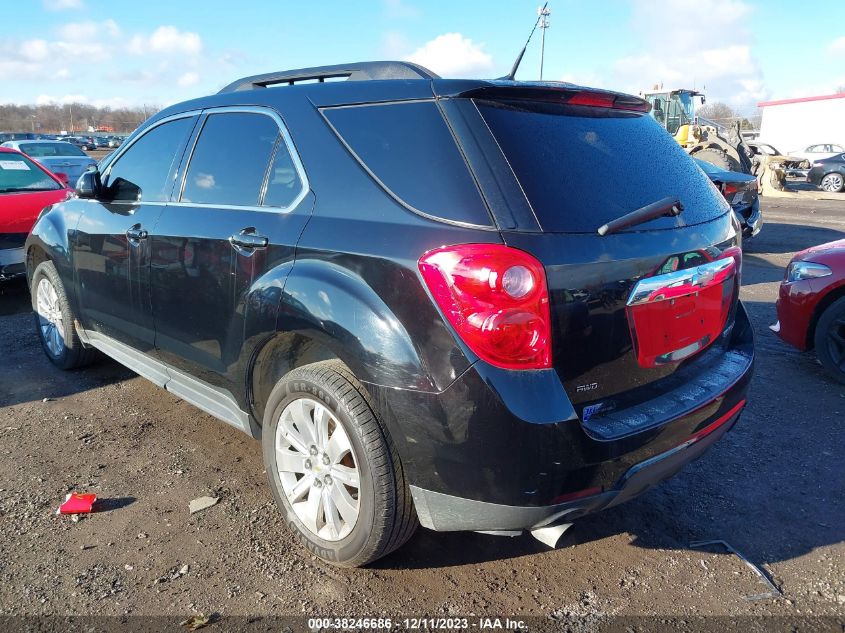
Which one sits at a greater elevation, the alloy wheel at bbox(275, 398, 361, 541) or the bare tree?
the bare tree

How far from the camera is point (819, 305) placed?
478 cm

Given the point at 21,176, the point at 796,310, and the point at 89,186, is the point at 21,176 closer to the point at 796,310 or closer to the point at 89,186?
the point at 89,186

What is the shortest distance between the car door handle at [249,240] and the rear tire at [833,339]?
405 centimetres

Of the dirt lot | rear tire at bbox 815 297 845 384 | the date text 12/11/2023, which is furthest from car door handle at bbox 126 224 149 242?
rear tire at bbox 815 297 845 384

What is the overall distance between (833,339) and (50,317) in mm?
5732

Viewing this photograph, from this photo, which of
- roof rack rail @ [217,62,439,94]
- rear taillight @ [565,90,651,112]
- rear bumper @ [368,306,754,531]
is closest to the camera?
rear bumper @ [368,306,754,531]

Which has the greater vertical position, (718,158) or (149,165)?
(149,165)

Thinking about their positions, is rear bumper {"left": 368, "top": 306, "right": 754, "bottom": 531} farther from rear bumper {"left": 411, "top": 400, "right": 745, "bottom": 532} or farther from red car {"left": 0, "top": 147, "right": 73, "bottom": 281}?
red car {"left": 0, "top": 147, "right": 73, "bottom": 281}

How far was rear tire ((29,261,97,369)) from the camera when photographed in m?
4.59

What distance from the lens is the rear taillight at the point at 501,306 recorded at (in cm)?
209

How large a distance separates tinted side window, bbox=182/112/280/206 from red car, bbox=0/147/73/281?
3296 millimetres

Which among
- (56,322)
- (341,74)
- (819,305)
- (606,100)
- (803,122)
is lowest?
(56,322)

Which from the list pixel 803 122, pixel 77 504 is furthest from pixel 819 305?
pixel 803 122

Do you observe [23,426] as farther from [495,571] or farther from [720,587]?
[720,587]
